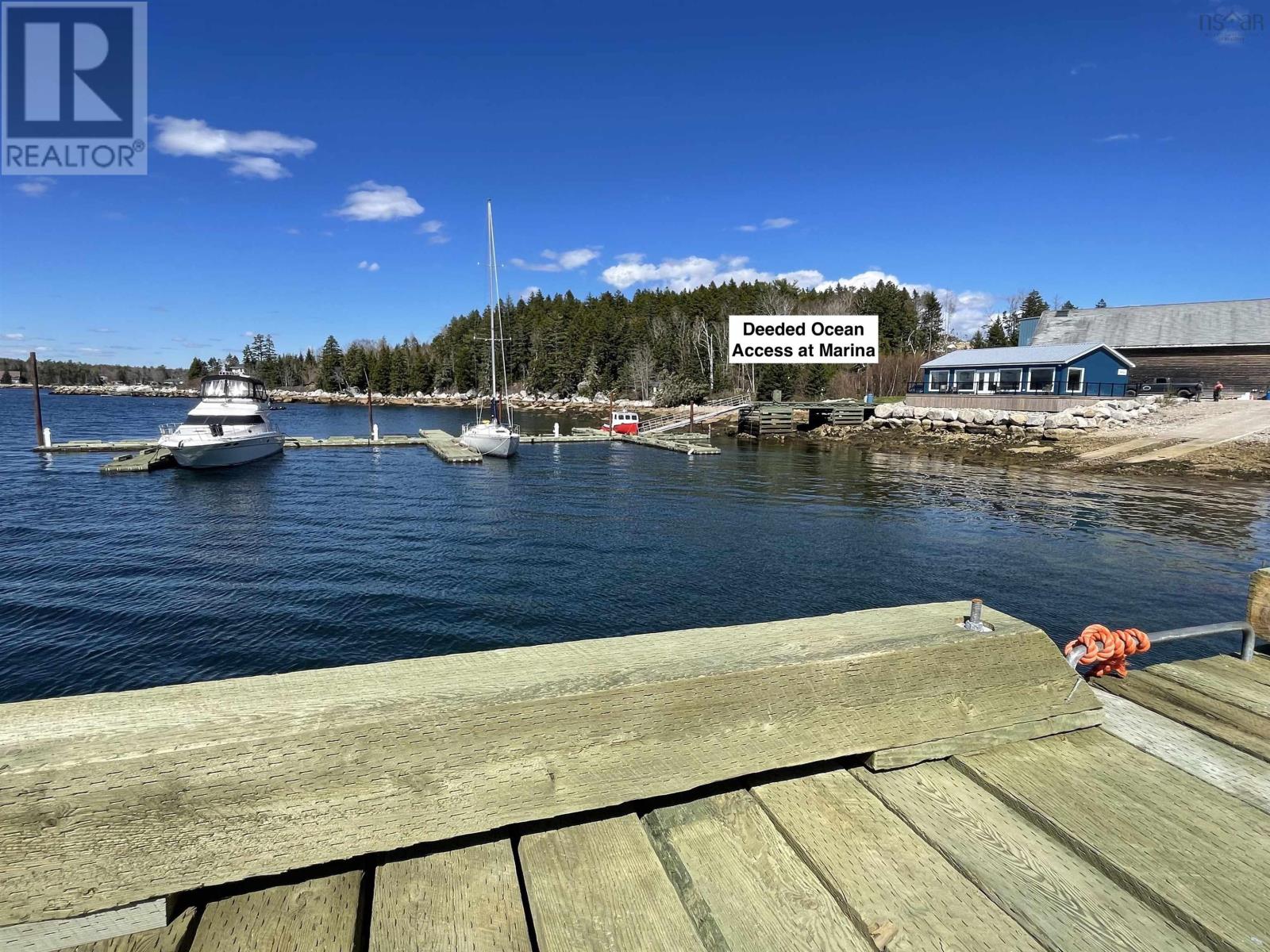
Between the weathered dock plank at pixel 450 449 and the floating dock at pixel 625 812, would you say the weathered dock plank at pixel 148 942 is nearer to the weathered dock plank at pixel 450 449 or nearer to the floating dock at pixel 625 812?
the floating dock at pixel 625 812

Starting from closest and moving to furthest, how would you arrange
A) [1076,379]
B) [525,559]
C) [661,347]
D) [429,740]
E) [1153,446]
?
1. [429,740]
2. [525,559]
3. [1153,446]
4. [1076,379]
5. [661,347]

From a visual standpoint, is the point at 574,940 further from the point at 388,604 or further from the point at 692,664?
the point at 388,604

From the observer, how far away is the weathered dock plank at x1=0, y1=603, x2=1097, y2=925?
1.72 meters

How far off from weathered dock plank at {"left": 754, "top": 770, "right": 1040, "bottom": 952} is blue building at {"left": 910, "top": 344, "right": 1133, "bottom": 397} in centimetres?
5355

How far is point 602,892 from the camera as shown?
6.76 ft

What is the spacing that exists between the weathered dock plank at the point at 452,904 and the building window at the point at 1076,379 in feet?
187

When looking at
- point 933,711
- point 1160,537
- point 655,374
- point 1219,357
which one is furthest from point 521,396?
point 933,711

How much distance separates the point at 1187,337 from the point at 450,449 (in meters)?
62.2

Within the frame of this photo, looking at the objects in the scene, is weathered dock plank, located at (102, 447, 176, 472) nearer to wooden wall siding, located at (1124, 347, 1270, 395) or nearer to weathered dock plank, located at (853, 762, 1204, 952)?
weathered dock plank, located at (853, 762, 1204, 952)

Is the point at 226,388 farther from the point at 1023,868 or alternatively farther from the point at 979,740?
the point at 1023,868

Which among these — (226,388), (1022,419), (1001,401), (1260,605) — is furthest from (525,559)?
(1001,401)

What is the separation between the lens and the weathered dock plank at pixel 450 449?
37.5 metres

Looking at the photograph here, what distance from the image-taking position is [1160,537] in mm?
19062

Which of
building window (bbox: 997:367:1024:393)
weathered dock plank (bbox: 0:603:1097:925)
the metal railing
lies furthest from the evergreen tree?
weathered dock plank (bbox: 0:603:1097:925)
